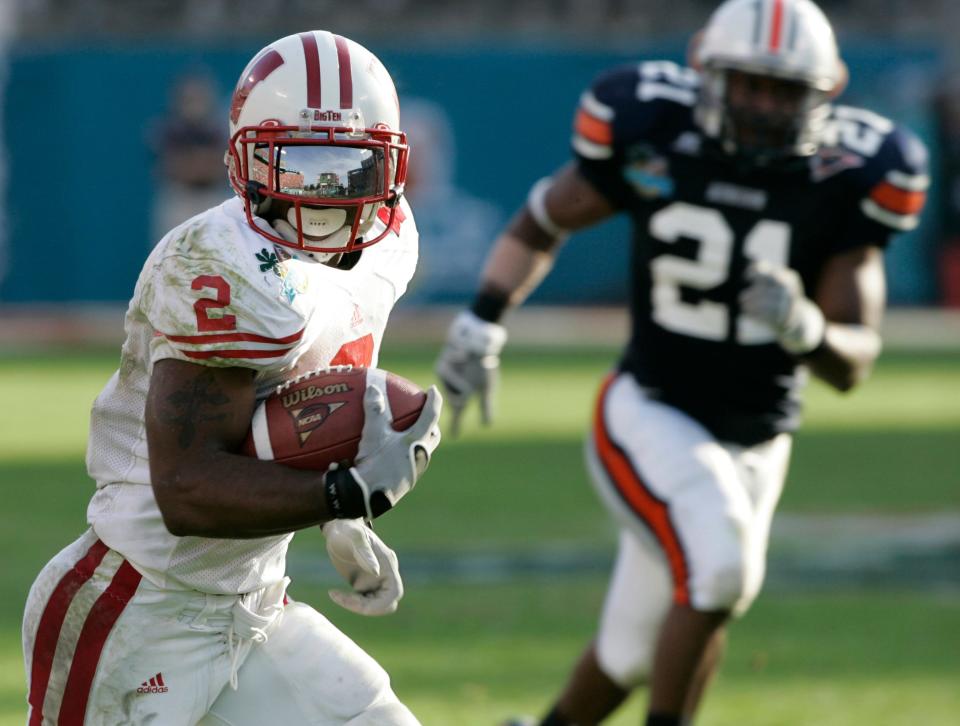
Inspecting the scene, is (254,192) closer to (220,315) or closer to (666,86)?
(220,315)

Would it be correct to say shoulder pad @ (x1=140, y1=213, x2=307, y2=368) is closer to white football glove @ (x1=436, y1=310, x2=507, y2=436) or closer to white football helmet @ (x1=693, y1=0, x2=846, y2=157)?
white football glove @ (x1=436, y1=310, x2=507, y2=436)

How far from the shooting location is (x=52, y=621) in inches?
107

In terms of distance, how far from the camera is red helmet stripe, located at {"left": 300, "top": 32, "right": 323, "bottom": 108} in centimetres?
265

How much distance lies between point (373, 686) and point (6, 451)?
6.32 metres

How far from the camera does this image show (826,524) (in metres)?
6.88

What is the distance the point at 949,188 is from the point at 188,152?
6491 millimetres

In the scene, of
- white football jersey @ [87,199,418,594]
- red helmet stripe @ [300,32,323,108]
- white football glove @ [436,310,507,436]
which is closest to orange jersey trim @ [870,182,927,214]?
white football glove @ [436,310,507,436]

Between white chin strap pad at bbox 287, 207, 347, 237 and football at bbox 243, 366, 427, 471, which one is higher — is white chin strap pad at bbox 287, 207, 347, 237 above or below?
above

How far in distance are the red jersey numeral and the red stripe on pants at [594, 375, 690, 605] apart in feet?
4.89

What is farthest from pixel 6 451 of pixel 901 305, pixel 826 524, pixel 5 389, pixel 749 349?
pixel 901 305

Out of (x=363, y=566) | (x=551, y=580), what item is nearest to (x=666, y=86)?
(x=363, y=566)

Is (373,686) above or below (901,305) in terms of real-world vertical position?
above

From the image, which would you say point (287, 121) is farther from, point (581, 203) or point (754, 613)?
point (754, 613)

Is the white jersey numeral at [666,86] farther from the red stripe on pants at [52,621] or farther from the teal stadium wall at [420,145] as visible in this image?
the teal stadium wall at [420,145]
